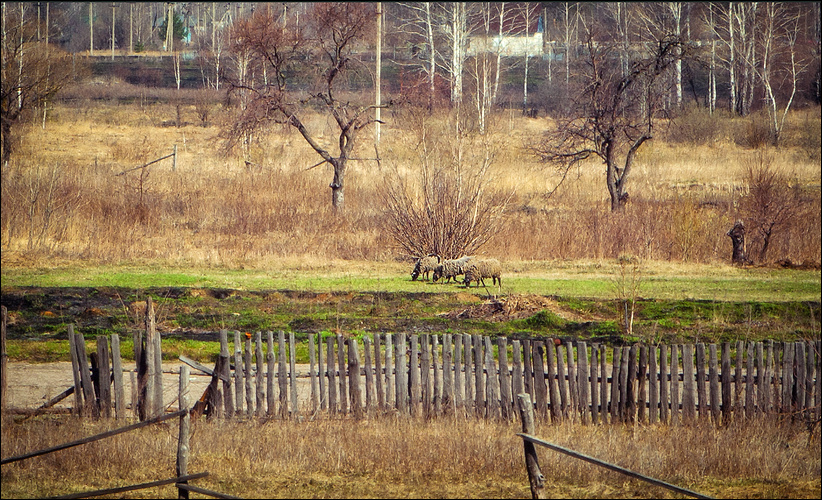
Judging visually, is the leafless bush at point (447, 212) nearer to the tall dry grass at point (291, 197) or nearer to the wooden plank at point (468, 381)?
the tall dry grass at point (291, 197)

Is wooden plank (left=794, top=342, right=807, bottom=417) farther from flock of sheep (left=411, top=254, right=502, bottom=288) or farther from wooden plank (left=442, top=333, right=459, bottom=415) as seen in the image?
flock of sheep (left=411, top=254, right=502, bottom=288)

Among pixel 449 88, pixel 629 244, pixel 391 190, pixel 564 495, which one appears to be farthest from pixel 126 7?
pixel 564 495

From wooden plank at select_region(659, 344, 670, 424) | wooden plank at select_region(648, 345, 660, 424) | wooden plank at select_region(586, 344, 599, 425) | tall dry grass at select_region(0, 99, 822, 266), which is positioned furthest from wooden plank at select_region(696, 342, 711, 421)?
tall dry grass at select_region(0, 99, 822, 266)

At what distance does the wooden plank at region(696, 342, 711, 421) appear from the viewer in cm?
889

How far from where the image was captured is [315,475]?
24.8ft

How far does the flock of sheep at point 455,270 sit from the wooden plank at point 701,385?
8.39m

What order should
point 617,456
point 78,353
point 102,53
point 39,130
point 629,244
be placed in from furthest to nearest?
point 102,53, point 39,130, point 629,244, point 78,353, point 617,456

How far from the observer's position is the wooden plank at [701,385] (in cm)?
889

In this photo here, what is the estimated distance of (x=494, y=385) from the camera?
9.00 m

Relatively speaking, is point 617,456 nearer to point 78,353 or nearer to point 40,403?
point 78,353

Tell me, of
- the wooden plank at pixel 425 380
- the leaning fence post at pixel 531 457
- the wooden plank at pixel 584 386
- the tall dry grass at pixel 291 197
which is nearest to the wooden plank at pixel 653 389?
the wooden plank at pixel 584 386

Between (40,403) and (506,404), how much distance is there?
223 inches

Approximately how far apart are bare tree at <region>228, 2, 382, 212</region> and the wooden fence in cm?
1825

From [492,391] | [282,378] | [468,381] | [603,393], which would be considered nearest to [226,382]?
[282,378]
